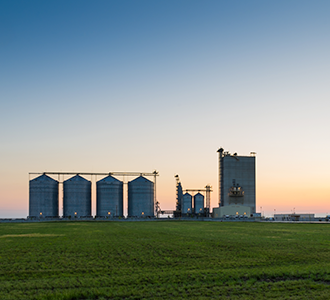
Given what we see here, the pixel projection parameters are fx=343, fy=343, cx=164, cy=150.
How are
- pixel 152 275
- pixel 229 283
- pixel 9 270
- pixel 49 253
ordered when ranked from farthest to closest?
1. pixel 49 253
2. pixel 9 270
3. pixel 152 275
4. pixel 229 283

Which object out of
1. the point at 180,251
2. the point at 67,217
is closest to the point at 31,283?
the point at 180,251

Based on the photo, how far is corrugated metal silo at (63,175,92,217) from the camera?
13612 centimetres

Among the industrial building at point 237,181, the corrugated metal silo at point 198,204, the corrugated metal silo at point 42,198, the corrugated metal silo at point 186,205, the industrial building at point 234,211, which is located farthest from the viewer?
the corrugated metal silo at point 198,204

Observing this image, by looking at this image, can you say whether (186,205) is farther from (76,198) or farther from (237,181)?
(76,198)

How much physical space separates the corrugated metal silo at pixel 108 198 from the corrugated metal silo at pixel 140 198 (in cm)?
453

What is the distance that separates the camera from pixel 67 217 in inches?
5276

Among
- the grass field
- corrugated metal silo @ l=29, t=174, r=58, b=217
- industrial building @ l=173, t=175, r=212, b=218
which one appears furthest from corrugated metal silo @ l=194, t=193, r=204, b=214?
the grass field

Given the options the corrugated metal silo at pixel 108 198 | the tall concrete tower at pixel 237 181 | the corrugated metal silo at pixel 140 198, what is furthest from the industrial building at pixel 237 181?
the corrugated metal silo at pixel 108 198

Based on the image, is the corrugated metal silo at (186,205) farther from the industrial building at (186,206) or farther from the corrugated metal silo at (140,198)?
the corrugated metal silo at (140,198)

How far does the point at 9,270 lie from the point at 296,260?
62.9ft

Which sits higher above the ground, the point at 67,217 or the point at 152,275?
the point at 152,275

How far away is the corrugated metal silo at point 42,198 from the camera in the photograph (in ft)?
439

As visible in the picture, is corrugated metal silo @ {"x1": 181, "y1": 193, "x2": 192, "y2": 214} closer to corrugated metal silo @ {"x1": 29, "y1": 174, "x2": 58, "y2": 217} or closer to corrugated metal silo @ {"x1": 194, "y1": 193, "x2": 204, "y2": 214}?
corrugated metal silo @ {"x1": 194, "y1": 193, "x2": 204, "y2": 214}

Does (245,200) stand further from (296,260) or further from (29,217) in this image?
(296,260)
